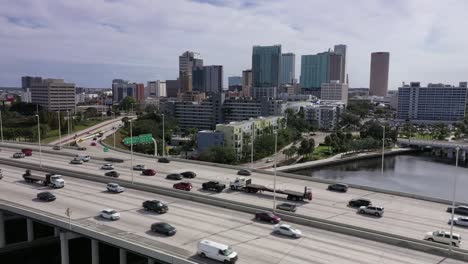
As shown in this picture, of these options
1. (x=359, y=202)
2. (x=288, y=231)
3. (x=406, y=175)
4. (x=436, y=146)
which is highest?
(x=288, y=231)

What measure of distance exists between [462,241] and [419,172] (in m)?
69.3

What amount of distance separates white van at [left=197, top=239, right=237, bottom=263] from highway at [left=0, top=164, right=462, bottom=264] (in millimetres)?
489

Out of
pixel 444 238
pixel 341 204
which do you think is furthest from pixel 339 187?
pixel 444 238

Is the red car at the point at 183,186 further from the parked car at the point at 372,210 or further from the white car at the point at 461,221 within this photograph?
the white car at the point at 461,221

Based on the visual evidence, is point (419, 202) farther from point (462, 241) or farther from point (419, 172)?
point (419, 172)

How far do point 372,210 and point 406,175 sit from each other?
197 feet

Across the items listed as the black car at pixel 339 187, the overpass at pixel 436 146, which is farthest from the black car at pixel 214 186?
the overpass at pixel 436 146

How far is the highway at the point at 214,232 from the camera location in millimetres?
21688

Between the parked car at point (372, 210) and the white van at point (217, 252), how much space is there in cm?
1394

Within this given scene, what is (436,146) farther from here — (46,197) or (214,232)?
(46,197)

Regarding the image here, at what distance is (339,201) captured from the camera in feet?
112

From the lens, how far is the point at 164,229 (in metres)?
24.9

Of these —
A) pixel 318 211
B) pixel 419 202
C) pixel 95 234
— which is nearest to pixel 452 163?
pixel 419 202

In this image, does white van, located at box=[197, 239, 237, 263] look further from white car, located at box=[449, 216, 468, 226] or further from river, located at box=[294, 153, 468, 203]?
river, located at box=[294, 153, 468, 203]
